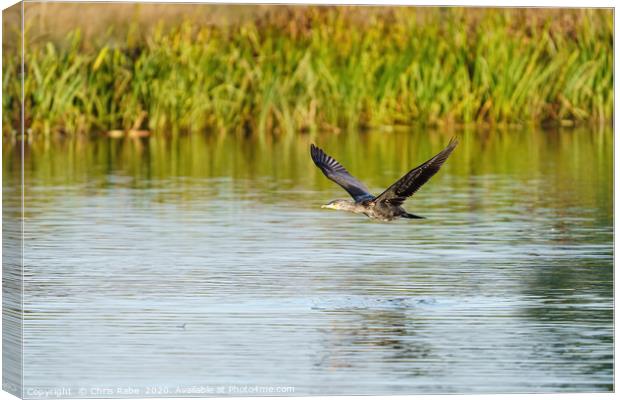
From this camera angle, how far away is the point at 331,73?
20.5 meters

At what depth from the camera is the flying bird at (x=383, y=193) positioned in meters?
11.5

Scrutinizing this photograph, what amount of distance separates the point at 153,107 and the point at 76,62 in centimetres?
328

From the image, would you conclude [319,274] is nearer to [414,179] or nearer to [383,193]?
[383,193]

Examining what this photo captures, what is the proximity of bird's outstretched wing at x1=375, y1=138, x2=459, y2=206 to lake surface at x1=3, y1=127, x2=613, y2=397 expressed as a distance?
0.53 metres

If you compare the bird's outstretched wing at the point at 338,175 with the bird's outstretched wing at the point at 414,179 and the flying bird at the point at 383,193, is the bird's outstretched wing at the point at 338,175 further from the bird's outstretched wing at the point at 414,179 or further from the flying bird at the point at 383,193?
the bird's outstretched wing at the point at 414,179

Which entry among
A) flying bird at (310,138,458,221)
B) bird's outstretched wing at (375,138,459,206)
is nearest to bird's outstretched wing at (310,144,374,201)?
flying bird at (310,138,458,221)

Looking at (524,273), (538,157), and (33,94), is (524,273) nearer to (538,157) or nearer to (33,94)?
(33,94)

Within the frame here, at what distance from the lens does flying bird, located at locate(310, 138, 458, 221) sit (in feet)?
37.7

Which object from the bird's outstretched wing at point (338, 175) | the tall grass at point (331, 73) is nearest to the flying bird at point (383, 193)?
the bird's outstretched wing at point (338, 175)

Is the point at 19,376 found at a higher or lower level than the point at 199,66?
lower

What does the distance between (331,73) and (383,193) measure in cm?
867

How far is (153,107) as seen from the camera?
781 inches

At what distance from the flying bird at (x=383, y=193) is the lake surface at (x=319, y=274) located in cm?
44

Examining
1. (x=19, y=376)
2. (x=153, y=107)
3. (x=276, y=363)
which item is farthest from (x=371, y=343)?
(x=153, y=107)
